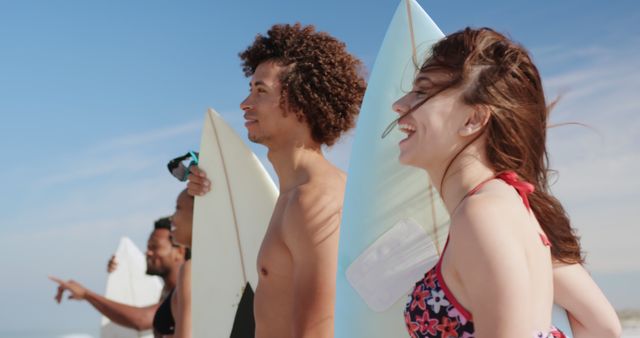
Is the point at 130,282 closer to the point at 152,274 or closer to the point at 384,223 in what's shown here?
the point at 152,274

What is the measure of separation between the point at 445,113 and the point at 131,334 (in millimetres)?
5602

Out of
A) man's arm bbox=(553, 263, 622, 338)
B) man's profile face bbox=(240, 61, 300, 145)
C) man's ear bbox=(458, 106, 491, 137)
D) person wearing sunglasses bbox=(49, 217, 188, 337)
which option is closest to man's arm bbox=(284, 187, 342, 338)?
man's profile face bbox=(240, 61, 300, 145)

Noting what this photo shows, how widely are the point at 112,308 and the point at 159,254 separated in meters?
0.59

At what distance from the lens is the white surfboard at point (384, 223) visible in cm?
245

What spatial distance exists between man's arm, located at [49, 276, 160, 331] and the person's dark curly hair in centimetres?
317

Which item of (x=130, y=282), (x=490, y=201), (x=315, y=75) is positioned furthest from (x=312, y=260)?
(x=130, y=282)

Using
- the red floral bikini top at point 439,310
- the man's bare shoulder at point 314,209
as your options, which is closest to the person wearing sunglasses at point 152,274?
the man's bare shoulder at point 314,209

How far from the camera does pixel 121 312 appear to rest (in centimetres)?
576

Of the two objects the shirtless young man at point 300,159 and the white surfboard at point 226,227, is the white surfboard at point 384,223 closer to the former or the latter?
the shirtless young man at point 300,159

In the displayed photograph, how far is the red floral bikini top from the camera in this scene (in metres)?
1.59

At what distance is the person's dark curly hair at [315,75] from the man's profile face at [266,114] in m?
0.03

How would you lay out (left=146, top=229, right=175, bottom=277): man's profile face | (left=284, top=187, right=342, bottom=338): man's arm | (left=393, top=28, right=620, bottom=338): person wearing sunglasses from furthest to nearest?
(left=146, top=229, right=175, bottom=277): man's profile face
(left=284, top=187, right=342, bottom=338): man's arm
(left=393, top=28, right=620, bottom=338): person wearing sunglasses

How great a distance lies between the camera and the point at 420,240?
2.46m

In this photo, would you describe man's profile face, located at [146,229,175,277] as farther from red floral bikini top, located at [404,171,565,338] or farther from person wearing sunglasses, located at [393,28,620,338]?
red floral bikini top, located at [404,171,565,338]
